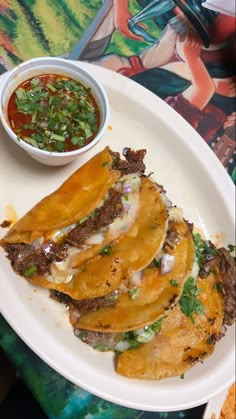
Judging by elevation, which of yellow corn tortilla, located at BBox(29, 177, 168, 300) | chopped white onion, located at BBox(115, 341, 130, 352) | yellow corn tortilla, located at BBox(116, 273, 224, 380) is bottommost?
yellow corn tortilla, located at BBox(116, 273, 224, 380)

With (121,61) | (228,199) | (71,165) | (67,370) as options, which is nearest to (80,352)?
(67,370)

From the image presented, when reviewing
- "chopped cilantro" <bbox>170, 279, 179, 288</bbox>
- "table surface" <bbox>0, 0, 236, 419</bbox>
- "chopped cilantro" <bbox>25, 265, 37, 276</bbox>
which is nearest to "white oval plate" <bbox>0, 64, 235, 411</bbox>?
"chopped cilantro" <bbox>25, 265, 37, 276</bbox>

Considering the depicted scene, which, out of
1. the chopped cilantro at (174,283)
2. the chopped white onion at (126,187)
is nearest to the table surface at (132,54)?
the chopped cilantro at (174,283)

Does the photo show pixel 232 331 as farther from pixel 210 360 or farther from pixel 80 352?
pixel 80 352

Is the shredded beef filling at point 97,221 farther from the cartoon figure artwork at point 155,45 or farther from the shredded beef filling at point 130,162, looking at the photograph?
the cartoon figure artwork at point 155,45

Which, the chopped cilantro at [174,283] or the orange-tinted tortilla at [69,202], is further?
the chopped cilantro at [174,283]

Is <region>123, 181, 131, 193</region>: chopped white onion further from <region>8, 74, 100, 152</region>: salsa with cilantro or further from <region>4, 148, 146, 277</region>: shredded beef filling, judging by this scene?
<region>8, 74, 100, 152</region>: salsa with cilantro

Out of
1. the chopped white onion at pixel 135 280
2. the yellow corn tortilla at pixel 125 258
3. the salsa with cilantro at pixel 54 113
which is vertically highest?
the salsa with cilantro at pixel 54 113

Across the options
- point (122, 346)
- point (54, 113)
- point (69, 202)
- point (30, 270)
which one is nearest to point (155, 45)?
point (54, 113)
